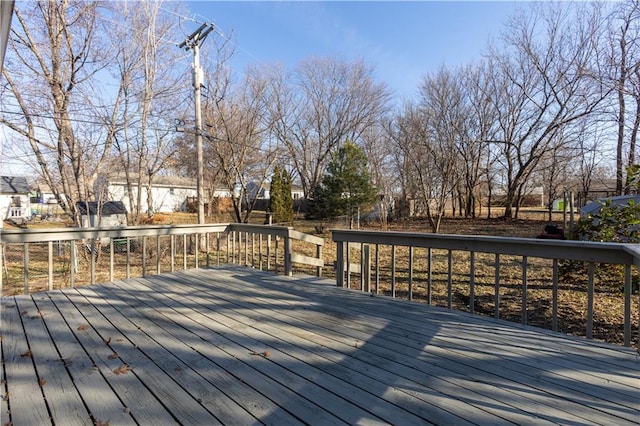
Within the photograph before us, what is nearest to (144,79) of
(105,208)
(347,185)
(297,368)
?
(105,208)

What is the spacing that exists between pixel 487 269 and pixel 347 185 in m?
8.44

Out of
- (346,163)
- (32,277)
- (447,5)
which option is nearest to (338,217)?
(346,163)

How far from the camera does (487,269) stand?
22.4ft

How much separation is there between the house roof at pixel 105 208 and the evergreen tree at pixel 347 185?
820cm

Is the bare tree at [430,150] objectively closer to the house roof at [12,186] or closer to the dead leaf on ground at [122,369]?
the dead leaf on ground at [122,369]

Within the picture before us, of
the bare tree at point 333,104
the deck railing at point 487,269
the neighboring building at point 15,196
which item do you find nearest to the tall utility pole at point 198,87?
the deck railing at point 487,269

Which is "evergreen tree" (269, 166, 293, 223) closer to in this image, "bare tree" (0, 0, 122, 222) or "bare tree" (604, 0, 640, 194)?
"bare tree" (0, 0, 122, 222)

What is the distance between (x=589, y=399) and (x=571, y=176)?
77.7 ft

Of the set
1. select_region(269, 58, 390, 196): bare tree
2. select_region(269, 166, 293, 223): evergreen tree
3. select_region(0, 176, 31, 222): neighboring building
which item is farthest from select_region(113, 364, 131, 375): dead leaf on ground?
select_region(0, 176, 31, 222): neighboring building

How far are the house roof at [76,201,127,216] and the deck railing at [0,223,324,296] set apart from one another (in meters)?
0.79

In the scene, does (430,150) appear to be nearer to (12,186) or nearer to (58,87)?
(58,87)

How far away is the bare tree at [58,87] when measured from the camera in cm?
707

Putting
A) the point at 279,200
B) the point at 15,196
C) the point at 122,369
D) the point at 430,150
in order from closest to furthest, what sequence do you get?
the point at 122,369 → the point at 430,150 → the point at 279,200 → the point at 15,196

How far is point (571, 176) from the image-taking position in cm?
2002
